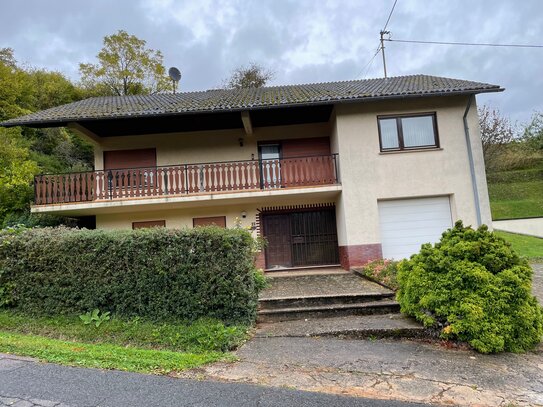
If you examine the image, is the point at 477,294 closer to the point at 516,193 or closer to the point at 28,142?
the point at 516,193

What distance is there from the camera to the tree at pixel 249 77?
30406mm

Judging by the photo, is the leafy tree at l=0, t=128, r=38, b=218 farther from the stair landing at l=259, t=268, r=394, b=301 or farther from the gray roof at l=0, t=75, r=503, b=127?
the stair landing at l=259, t=268, r=394, b=301

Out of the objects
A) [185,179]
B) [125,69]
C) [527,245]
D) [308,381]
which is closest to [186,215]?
[185,179]

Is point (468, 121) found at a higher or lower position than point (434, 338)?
higher

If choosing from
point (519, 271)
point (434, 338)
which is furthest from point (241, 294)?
point (519, 271)

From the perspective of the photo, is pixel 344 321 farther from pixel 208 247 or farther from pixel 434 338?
pixel 208 247

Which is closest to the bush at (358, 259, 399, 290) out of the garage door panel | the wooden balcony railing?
the garage door panel

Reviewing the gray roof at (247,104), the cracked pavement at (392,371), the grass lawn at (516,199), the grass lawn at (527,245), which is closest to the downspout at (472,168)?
the gray roof at (247,104)

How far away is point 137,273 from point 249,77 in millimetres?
27712

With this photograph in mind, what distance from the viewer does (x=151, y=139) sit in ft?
42.8

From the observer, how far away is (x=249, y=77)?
30.5m

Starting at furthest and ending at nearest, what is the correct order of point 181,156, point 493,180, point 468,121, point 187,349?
point 493,180 → point 181,156 → point 468,121 → point 187,349

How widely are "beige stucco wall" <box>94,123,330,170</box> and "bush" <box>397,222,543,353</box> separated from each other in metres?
8.23

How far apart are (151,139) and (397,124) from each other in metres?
9.10
